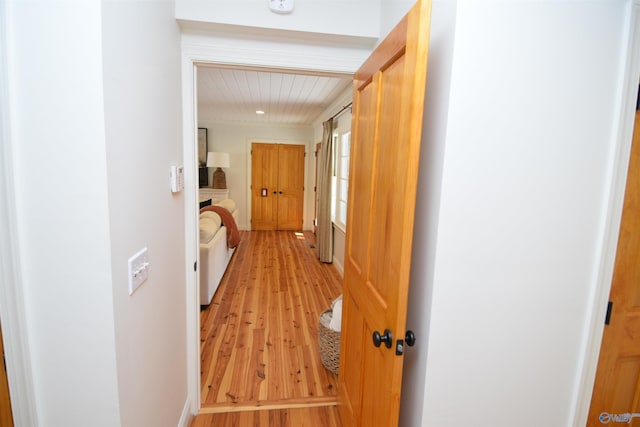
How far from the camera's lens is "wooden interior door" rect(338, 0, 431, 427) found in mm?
943

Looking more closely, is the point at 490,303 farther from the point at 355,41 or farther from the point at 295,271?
the point at 295,271

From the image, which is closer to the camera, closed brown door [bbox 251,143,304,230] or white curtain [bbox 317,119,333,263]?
white curtain [bbox 317,119,333,263]

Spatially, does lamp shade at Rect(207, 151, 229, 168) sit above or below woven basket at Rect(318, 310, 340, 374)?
above

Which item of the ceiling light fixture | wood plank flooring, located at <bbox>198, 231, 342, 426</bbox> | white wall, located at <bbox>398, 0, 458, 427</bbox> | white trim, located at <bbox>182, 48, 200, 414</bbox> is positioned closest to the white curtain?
wood plank flooring, located at <bbox>198, 231, 342, 426</bbox>

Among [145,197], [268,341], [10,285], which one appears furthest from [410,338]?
[268,341]

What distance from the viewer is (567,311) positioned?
1117mm

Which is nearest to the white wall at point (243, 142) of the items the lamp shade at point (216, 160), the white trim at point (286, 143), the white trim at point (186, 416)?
the white trim at point (286, 143)

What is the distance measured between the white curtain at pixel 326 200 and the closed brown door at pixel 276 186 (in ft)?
6.96

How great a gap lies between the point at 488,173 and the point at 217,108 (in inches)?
203

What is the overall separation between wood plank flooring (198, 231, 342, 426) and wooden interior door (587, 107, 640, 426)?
136 centimetres

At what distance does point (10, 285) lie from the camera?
877 millimetres

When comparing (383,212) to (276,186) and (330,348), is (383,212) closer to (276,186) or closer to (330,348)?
(330,348)

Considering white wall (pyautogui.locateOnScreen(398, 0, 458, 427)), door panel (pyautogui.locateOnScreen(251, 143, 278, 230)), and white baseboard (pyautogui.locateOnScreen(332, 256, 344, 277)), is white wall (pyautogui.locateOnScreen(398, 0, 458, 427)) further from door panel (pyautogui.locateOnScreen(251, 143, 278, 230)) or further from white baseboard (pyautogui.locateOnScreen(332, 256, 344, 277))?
door panel (pyautogui.locateOnScreen(251, 143, 278, 230))

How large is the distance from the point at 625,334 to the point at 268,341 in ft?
7.39
